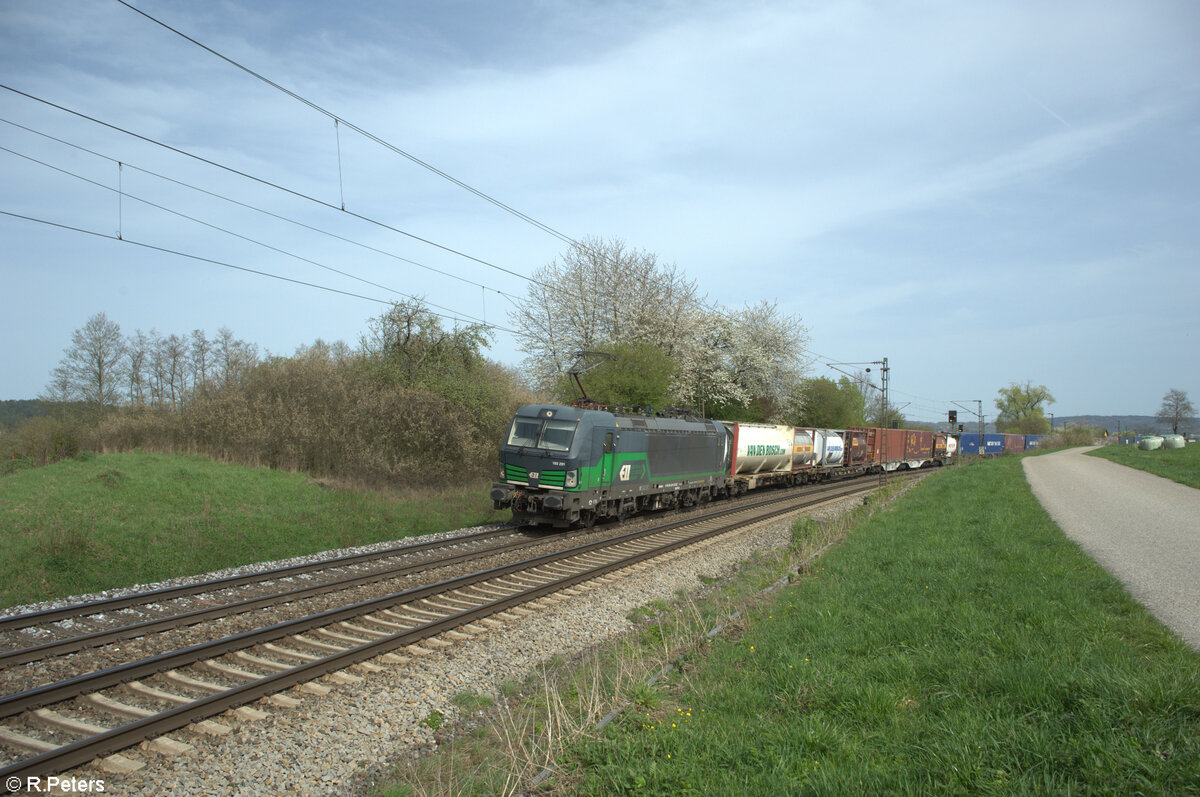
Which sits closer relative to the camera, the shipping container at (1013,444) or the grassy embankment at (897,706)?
the grassy embankment at (897,706)

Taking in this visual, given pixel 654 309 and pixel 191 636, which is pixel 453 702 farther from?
pixel 654 309

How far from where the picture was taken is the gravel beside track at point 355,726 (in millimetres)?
5035

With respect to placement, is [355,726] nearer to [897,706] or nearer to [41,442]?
[897,706]

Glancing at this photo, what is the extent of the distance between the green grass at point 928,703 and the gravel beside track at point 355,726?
190 cm

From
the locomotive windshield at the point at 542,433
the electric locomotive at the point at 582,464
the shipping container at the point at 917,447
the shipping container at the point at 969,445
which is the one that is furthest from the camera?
the shipping container at the point at 969,445

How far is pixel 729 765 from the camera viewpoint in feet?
15.0

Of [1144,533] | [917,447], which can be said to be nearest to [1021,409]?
[917,447]

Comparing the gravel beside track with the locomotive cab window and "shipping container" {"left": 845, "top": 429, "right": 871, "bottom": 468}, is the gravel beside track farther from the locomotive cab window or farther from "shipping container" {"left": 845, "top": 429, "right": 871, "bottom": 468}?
"shipping container" {"left": 845, "top": 429, "right": 871, "bottom": 468}

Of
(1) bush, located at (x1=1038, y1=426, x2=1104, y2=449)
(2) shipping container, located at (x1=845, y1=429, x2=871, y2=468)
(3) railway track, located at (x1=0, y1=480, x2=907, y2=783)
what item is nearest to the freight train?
(3) railway track, located at (x1=0, y1=480, x2=907, y2=783)

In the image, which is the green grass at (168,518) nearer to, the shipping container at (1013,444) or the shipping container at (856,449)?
the shipping container at (856,449)

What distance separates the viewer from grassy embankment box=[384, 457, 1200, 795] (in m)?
3.96

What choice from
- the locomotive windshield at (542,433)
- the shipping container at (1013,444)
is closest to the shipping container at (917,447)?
the shipping container at (1013,444)

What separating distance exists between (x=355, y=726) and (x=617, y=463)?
11.8 m

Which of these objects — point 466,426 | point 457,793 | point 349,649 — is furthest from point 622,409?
point 457,793
